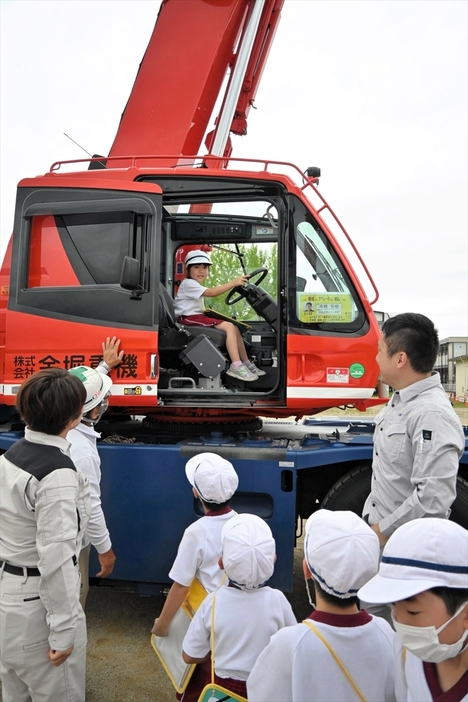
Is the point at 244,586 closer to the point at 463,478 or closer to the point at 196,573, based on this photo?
the point at 196,573

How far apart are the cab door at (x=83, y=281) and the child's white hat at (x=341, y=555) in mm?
2432

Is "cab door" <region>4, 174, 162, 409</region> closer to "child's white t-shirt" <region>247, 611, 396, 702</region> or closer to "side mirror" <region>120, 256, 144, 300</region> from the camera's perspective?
"side mirror" <region>120, 256, 144, 300</region>

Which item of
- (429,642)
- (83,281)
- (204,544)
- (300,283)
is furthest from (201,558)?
(83,281)

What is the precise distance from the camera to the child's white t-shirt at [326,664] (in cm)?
136

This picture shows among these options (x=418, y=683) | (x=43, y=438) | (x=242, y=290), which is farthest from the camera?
(x=242, y=290)

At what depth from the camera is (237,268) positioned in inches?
188

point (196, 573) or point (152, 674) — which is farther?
point (152, 674)

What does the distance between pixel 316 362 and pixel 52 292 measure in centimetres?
185

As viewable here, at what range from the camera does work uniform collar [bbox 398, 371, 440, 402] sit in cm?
244

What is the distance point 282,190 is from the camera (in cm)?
394

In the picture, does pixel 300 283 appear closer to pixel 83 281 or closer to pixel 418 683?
pixel 83 281

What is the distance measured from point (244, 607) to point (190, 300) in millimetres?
2754

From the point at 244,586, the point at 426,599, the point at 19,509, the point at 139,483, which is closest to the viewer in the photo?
the point at 426,599

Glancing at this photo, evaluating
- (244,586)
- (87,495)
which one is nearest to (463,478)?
(244,586)
